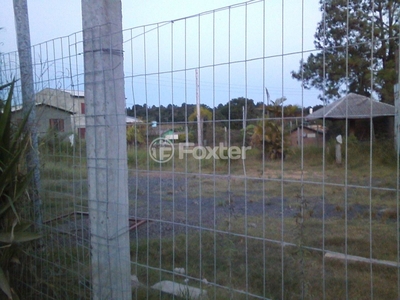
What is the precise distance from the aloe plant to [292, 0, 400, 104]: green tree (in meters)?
2.21

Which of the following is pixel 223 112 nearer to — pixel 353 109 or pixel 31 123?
pixel 353 109

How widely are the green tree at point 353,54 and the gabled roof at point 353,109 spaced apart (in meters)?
0.04

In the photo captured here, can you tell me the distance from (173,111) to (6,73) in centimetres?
206

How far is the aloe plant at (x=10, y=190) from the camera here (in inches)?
124

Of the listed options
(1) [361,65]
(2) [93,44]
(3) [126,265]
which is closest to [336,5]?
(1) [361,65]

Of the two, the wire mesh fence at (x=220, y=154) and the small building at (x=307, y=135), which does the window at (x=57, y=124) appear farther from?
the small building at (x=307, y=135)

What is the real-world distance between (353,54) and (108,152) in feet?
5.23

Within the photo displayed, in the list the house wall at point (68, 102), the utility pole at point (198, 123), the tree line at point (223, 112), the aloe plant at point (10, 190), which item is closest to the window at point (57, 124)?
the house wall at point (68, 102)

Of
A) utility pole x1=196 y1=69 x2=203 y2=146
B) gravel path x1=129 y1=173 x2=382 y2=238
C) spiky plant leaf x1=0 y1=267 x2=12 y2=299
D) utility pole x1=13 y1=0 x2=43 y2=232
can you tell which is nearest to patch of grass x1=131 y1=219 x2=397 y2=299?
gravel path x1=129 y1=173 x2=382 y2=238

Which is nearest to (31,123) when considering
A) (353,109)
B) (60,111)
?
(60,111)

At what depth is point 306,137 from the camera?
225 centimetres

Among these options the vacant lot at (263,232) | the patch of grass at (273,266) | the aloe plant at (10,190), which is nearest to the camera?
the vacant lot at (263,232)

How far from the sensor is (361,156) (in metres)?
2.38

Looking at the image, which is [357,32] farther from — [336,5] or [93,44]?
[93,44]
